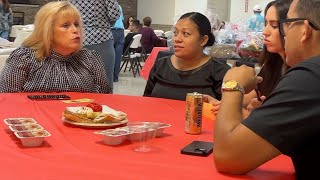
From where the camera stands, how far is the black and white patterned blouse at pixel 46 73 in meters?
A: 2.68

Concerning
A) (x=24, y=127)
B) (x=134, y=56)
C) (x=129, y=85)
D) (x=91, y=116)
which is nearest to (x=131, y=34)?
(x=134, y=56)

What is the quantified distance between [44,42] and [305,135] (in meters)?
1.93

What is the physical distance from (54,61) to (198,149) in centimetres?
149

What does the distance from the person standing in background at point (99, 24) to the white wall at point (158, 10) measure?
11129mm

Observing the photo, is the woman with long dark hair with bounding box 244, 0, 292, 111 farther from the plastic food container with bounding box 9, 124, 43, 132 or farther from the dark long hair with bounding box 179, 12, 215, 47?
the plastic food container with bounding box 9, 124, 43, 132

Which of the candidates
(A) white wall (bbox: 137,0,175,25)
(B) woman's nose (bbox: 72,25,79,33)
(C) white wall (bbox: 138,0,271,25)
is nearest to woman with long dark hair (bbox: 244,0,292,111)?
(B) woman's nose (bbox: 72,25,79,33)

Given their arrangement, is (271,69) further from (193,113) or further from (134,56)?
(134,56)

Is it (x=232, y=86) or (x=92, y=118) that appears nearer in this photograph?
(x=232, y=86)

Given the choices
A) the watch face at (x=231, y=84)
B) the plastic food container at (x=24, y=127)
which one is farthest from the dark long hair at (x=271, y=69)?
the plastic food container at (x=24, y=127)

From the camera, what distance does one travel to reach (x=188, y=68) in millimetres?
2891

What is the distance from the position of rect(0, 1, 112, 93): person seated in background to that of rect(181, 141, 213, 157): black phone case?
1.34 m

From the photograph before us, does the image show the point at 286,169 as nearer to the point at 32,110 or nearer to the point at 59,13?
the point at 32,110

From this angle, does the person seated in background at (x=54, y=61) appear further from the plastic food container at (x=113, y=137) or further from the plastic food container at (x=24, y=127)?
the plastic food container at (x=113, y=137)

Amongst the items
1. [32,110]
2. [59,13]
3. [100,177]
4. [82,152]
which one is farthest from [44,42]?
[100,177]
